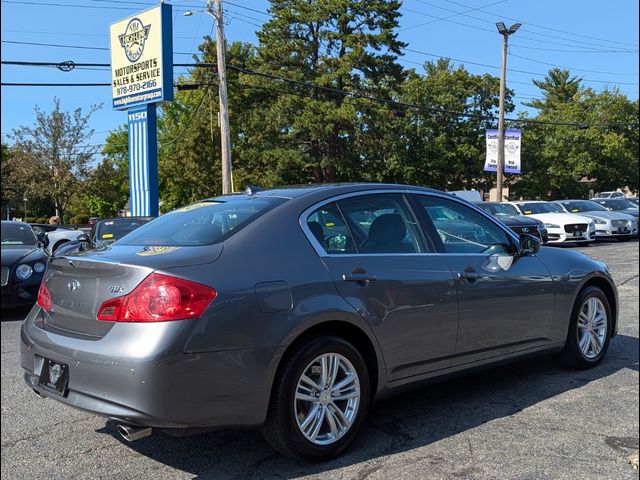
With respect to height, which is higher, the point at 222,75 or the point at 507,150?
the point at 222,75

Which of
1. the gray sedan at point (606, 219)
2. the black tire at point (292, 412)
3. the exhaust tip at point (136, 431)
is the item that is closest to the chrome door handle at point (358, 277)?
the black tire at point (292, 412)

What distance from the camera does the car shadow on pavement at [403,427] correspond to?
11.3 feet

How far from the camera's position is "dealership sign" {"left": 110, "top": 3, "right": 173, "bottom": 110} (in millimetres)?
18469

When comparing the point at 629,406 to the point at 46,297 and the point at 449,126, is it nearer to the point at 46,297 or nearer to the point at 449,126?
the point at 46,297

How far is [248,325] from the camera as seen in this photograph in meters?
3.17

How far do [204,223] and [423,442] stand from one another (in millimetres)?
1904

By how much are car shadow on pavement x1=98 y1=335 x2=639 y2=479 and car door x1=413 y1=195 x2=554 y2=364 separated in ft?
1.23

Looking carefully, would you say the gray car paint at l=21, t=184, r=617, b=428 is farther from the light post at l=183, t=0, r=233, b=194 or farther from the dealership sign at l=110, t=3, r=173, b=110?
the light post at l=183, t=0, r=233, b=194

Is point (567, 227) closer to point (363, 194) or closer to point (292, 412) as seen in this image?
point (363, 194)

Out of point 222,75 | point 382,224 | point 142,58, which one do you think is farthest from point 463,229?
point 222,75

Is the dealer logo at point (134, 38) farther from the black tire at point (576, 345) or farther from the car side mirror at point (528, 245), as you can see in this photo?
the black tire at point (576, 345)

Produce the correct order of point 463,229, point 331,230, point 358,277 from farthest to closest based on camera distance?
point 463,229 < point 331,230 < point 358,277

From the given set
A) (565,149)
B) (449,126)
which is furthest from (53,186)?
(565,149)

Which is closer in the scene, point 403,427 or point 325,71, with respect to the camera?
point 403,427
